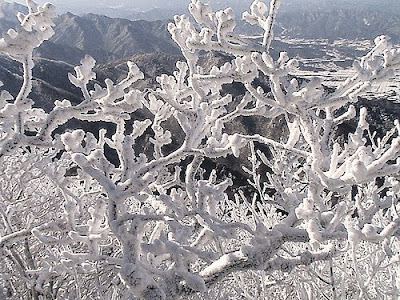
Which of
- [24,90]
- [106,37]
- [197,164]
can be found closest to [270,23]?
[197,164]

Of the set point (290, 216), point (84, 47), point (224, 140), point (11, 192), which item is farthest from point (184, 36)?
point (84, 47)

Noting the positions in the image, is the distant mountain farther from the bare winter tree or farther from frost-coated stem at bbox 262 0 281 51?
frost-coated stem at bbox 262 0 281 51

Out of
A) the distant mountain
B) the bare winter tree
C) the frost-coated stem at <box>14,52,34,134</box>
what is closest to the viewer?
the bare winter tree

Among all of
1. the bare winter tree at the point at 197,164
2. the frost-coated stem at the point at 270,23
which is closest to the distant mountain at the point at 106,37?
the bare winter tree at the point at 197,164

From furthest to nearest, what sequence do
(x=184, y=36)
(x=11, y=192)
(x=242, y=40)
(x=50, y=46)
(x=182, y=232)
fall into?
(x=50, y=46) < (x=11, y=192) < (x=184, y=36) < (x=242, y=40) < (x=182, y=232)

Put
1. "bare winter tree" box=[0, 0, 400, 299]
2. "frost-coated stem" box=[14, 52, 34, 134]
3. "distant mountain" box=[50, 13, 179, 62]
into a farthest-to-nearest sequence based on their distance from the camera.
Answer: "distant mountain" box=[50, 13, 179, 62] < "frost-coated stem" box=[14, 52, 34, 134] < "bare winter tree" box=[0, 0, 400, 299]

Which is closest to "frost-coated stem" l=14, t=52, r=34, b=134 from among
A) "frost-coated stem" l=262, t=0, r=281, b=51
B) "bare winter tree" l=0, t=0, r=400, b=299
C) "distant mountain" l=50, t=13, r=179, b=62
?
"bare winter tree" l=0, t=0, r=400, b=299

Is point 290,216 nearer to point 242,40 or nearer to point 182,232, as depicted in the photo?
point 182,232

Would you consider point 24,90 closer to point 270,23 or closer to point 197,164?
point 197,164

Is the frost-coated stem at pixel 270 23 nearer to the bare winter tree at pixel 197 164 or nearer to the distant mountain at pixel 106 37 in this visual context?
the bare winter tree at pixel 197 164

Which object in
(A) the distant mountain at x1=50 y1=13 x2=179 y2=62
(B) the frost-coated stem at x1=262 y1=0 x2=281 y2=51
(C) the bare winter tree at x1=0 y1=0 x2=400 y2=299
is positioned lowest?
(A) the distant mountain at x1=50 y1=13 x2=179 y2=62

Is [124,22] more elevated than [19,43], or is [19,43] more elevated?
[19,43]
